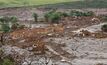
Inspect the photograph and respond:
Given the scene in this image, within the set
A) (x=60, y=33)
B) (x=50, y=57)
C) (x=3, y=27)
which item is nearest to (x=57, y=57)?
(x=50, y=57)

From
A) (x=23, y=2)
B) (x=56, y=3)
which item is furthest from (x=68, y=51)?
(x=23, y=2)

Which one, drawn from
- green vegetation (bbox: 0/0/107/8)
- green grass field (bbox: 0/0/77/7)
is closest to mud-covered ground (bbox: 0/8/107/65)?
green vegetation (bbox: 0/0/107/8)

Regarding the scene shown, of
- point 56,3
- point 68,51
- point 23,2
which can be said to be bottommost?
point 56,3

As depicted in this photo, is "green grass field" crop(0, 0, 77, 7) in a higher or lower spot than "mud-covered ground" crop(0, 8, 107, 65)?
lower

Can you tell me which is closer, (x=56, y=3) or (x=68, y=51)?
(x=68, y=51)

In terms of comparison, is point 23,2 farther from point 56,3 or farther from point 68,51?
point 68,51

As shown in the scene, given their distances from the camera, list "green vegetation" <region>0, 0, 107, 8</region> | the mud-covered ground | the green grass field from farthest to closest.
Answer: the green grass field, "green vegetation" <region>0, 0, 107, 8</region>, the mud-covered ground

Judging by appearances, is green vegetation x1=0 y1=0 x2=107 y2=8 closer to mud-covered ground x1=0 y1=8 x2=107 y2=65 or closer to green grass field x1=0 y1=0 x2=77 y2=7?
green grass field x1=0 y1=0 x2=77 y2=7

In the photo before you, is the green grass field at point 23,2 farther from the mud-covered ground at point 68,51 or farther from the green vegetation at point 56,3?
the mud-covered ground at point 68,51

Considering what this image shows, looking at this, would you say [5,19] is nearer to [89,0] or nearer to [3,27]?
[3,27]

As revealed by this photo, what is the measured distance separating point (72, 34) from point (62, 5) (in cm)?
5114

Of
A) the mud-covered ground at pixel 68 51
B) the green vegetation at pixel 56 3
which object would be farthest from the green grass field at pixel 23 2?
the mud-covered ground at pixel 68 51

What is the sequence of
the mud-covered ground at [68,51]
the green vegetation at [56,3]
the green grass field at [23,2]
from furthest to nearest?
the green grass field at [23,2], the green vegetation at [56,3], the mud-covered ground at [68,51]

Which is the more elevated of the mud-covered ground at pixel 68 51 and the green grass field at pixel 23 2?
the mud-covered ground at pixel 68 51
